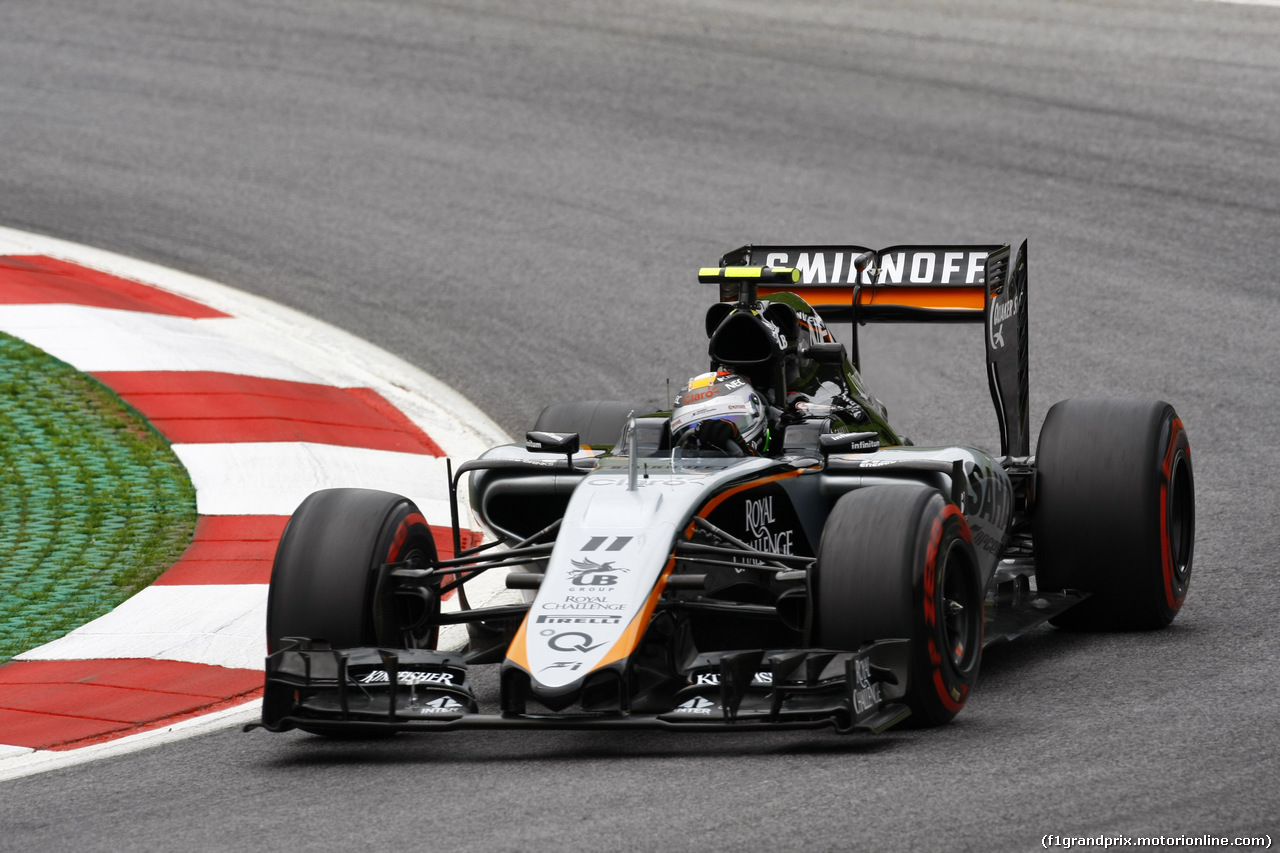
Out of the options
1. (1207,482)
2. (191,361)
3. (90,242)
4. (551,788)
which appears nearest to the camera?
(551,788)

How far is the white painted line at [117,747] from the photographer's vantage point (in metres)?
6.08

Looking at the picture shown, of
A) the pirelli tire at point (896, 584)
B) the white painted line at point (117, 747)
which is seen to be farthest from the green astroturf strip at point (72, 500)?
the pirelli tire at point (896, 584)

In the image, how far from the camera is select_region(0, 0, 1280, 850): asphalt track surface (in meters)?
5.14

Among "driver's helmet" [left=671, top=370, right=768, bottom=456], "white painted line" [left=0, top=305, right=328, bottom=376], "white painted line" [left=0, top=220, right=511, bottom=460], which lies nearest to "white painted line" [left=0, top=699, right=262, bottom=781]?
"driver's helmet" [left=671, top=370, right=768, bottom=456]

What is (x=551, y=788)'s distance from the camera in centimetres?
527

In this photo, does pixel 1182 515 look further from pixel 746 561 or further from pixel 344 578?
pixel 344 578

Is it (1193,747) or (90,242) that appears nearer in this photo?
(1193,747)

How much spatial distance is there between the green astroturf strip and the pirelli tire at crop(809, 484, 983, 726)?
3.57 meters

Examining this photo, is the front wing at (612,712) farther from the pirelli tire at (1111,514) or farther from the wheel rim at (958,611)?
the pirelli tire at (1111,514)

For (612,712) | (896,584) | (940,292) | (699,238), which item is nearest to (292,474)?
(940,292)

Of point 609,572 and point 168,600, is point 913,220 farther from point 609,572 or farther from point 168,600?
point 609,572

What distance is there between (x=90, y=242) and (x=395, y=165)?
9.29ft

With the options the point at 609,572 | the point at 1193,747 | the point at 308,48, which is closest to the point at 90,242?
the point at 308,48

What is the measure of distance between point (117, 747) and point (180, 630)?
133cm
